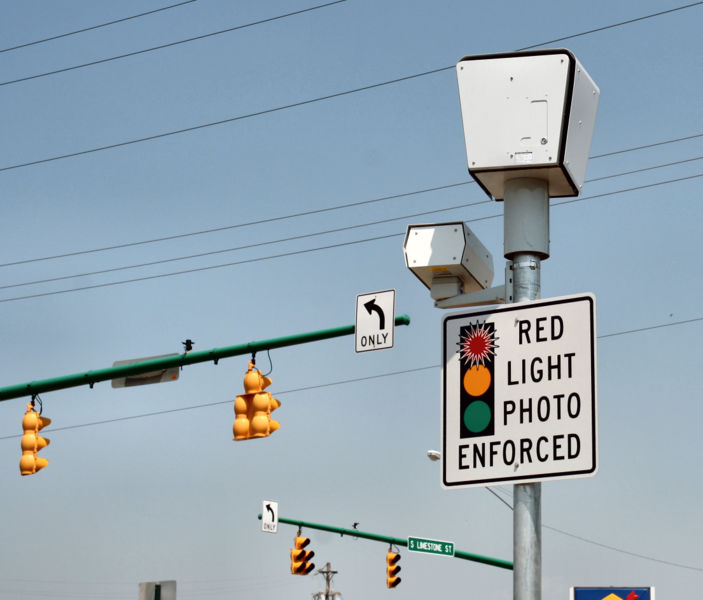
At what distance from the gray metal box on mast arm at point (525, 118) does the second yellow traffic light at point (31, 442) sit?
13491mm

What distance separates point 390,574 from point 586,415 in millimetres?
28525

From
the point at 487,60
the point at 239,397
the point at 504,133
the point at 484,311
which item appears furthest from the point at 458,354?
the point at 239,397

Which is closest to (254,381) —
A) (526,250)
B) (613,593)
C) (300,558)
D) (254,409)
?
(254,409)

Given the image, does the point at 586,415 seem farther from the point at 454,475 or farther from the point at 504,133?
the point at 504,133

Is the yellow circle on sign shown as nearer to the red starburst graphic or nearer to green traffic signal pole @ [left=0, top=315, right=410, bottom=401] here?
the red starburst graphic

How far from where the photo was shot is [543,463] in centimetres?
514

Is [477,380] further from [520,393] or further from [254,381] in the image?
[254,381]

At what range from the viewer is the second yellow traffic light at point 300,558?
32406 millimetres

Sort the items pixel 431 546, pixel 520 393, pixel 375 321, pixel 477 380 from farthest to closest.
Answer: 1. pixel 431 546
2. pixel 375 321
3. pixel 477 380
4. pixel 520 393

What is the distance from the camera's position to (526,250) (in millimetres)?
5586

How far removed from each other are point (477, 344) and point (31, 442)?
13.7 meters

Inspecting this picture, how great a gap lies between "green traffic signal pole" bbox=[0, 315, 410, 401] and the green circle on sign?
35.7ft

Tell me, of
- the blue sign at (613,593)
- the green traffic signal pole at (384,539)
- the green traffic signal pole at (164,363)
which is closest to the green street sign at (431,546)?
the green traffic signal pole at (384,539)

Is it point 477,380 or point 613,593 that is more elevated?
point 477,380
